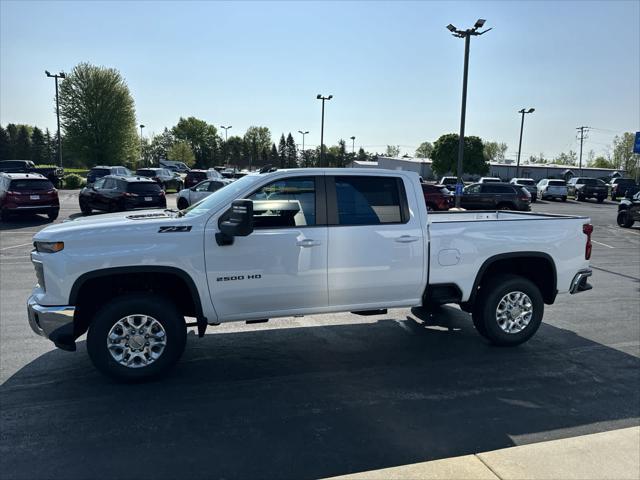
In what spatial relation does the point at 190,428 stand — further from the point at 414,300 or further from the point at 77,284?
the point at 414,300

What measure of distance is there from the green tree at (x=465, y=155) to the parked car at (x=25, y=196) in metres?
51.3

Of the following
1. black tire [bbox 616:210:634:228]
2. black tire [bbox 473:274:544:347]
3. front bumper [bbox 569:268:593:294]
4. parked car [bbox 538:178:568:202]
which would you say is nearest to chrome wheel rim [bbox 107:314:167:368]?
black tire [bbox 473:274:544:347]

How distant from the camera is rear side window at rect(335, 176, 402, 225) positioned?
5059 mm

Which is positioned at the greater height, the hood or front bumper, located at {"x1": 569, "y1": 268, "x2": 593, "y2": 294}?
the hood

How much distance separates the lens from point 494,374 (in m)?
4.93

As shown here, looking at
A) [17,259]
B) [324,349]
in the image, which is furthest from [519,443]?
[17,259]

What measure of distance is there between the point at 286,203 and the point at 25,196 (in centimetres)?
1598

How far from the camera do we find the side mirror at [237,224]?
4332mm

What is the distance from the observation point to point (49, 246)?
14.3 ft

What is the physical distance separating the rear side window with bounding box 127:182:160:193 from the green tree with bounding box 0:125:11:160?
76690mm

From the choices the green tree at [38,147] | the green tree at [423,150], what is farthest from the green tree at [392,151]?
the green tree at [38,147]

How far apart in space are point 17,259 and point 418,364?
1007 cm

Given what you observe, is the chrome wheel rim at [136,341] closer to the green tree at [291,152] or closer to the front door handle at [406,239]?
the front door handle at [406,239]

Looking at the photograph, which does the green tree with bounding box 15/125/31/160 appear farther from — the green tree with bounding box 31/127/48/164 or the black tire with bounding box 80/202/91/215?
the black tire with bounding box 80/202/91/215
